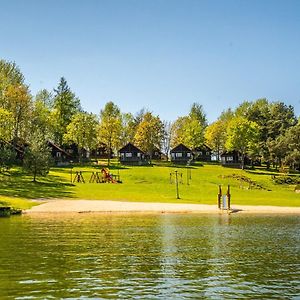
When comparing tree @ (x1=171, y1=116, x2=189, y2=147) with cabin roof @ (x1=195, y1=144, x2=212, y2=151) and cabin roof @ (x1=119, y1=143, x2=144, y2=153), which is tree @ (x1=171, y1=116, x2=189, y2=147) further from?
cabin roof @ (x1=119, y1=143, x2=144, y2=153)

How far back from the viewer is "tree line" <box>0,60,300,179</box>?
125 metres

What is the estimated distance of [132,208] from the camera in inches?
2741

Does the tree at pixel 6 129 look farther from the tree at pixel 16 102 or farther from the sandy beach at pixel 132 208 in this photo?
the sandy beach at pixel 132 208

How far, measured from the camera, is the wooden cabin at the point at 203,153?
172 meters

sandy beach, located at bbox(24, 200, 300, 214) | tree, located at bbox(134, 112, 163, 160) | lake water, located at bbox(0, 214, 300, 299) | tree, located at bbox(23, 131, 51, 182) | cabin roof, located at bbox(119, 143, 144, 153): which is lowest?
sandy beach, located at bbox(24, 200, 300, 214)

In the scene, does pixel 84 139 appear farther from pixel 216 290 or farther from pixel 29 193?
pixel 216 290

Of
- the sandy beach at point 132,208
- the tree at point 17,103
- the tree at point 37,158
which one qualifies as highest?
the tree at point 17,103

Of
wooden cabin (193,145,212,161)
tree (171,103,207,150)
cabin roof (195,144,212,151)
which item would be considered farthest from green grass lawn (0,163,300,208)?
wooden cabin (193,145,212,161)

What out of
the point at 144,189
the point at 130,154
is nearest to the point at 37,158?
the point at 144,189

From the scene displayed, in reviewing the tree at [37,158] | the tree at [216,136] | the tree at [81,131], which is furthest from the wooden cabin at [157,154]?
the tree at [37,158]

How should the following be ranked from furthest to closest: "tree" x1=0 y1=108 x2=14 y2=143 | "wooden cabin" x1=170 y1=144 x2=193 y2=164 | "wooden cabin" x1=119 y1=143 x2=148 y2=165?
"wooden cabin" x1=170 y1=144 x2=193 y2=164 < "wooden cabin" x1=119 y1=143 x2=148 y2=165 < "tree" x1=0 y1=108 x2=14 y2=143

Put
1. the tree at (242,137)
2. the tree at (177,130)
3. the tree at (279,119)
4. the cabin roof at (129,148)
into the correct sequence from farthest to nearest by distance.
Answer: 1. the tree at (177,130)
2. the tree at (279,119)
3. the tree at (242,137)
4. the cabin roof at (129,148)

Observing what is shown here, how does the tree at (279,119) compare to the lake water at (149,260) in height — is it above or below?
above

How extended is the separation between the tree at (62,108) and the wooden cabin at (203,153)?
4515 cm
